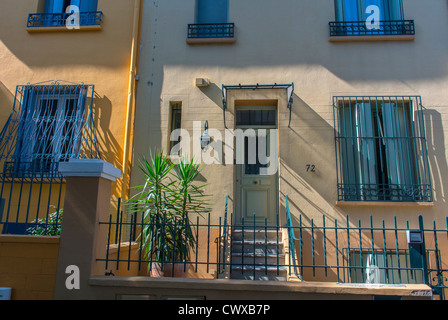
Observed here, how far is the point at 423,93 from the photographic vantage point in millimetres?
7691

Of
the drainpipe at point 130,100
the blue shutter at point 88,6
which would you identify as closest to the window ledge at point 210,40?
the drainpipe at point 130,100

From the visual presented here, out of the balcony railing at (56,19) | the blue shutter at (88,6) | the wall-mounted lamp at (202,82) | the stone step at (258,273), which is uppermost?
the blue shutter at (88,6)

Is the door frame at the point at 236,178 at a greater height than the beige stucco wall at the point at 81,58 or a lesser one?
lesser

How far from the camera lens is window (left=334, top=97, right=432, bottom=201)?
7.39 m

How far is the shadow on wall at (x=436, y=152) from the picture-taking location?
7242 mm

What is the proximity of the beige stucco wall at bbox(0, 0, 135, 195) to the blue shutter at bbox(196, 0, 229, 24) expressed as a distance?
5.36 feet

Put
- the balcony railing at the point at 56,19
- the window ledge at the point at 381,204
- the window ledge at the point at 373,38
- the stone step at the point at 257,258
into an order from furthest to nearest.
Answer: the balcony railing at the point at 56,19
the window ledge at the point at 373,38
the window ledge at the point at 381,204
the stone step at the point at 257,258

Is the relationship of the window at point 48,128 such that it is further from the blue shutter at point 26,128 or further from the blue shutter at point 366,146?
the blue shutter at point 366,146

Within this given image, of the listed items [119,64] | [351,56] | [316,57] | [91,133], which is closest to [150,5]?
[119,64]

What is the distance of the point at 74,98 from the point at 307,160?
5.47m

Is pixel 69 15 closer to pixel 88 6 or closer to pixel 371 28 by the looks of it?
pixel 88 6

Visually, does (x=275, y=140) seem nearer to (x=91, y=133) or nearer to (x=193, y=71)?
(x=193, y=71)

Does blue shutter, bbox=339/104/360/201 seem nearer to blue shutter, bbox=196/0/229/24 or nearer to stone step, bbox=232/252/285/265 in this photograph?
stone step, bbox=232/252/285/265

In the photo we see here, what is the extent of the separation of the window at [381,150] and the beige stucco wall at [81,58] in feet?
16.1
